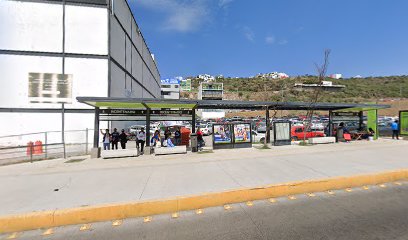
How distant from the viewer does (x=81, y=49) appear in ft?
65.0

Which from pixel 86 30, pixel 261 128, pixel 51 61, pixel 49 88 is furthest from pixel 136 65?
pixel 261 128

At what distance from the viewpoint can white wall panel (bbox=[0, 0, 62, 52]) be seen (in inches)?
744

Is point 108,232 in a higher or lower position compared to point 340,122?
lower

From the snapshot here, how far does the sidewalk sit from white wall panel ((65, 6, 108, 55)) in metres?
13.1

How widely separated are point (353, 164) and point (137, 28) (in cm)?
3179

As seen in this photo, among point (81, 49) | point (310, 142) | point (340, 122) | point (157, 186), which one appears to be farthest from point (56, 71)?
point (340, 122)

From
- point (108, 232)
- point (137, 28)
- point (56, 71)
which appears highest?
point (137, 28)

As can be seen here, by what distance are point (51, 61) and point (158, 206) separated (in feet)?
65.7

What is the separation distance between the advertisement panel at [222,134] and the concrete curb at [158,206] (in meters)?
7.41

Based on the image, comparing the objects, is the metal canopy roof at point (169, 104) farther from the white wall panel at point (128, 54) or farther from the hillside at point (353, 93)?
the hillside at point (353, 93)

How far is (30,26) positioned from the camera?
19.1 m

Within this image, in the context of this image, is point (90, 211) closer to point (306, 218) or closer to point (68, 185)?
point (68, 185)

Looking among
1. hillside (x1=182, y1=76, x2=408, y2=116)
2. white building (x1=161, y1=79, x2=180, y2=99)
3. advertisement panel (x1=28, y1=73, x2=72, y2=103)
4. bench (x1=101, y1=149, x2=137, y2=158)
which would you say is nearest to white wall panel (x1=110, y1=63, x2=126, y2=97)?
advertisement panel (x1=28, y1=73, x2=72, y2=103)

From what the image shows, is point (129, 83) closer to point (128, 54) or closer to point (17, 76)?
point (128, 54)
